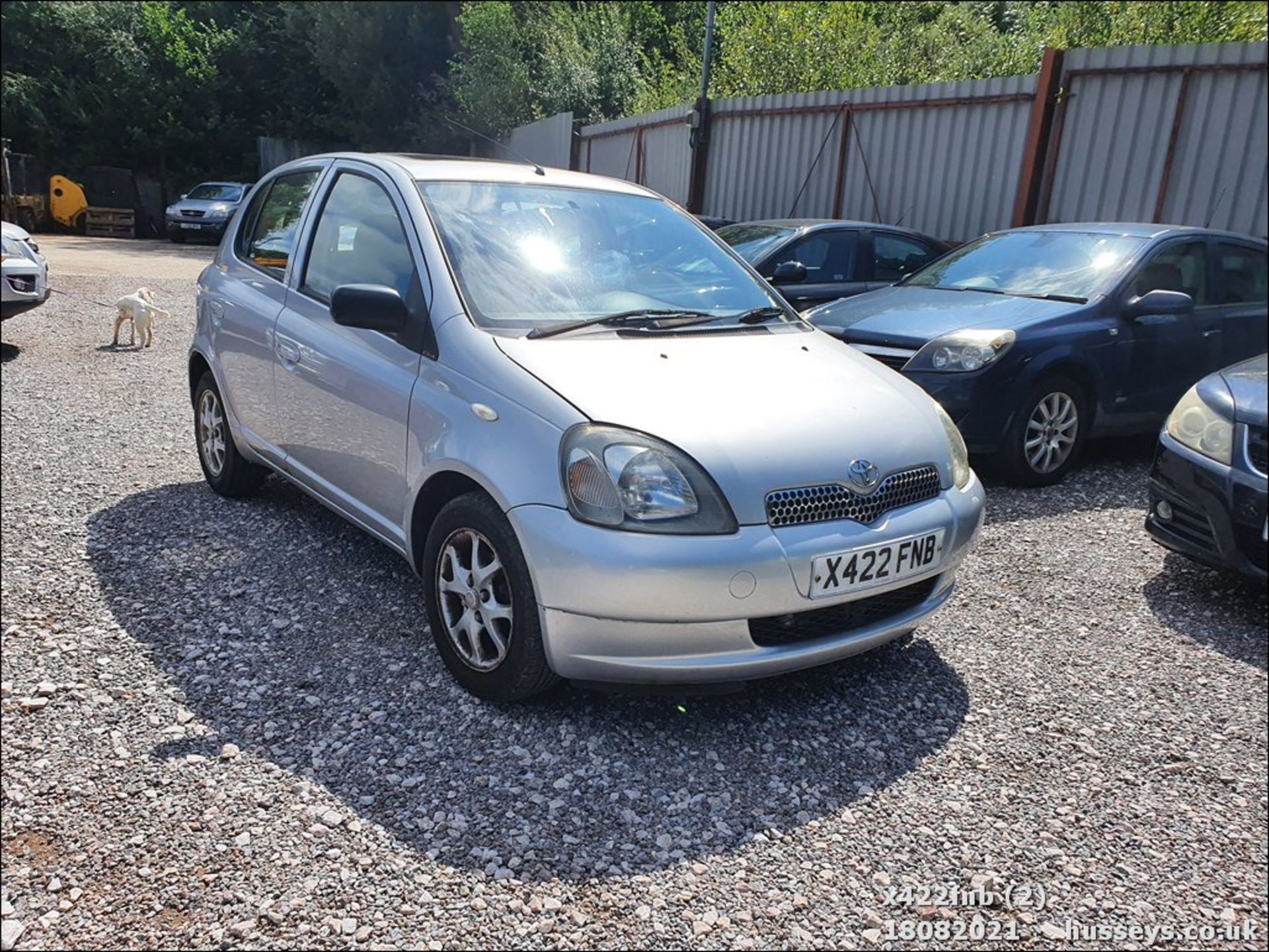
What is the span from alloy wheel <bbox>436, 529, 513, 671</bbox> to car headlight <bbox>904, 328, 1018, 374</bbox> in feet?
9.55

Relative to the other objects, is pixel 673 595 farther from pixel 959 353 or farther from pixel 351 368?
pixel 959 353

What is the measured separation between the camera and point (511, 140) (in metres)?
22.3

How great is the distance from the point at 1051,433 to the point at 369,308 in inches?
146

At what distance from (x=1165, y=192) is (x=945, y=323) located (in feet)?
15.2

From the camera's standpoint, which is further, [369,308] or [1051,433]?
[1051,433]

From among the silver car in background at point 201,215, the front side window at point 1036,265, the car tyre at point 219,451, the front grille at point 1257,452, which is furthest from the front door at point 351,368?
the silver car in background at point 201,215

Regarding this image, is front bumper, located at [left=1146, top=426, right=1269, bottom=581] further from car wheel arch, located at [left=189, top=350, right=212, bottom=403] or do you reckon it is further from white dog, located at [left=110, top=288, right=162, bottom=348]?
white dog, located at [left=110, top=288, right=162, bottom=348]

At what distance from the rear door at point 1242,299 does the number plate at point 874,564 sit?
1956 millimetres

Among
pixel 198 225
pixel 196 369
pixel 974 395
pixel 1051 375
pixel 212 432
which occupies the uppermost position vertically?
pixel 1051 375

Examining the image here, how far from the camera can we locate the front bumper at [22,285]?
7.00 m

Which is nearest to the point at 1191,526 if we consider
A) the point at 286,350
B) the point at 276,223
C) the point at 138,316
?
the point at 286,350

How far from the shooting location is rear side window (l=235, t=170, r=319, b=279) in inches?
163

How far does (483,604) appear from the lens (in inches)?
114

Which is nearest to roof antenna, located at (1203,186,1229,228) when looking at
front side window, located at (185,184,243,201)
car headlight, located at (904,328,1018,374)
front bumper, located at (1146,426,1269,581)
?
front bumper, located at (1146,426,1269,581)
